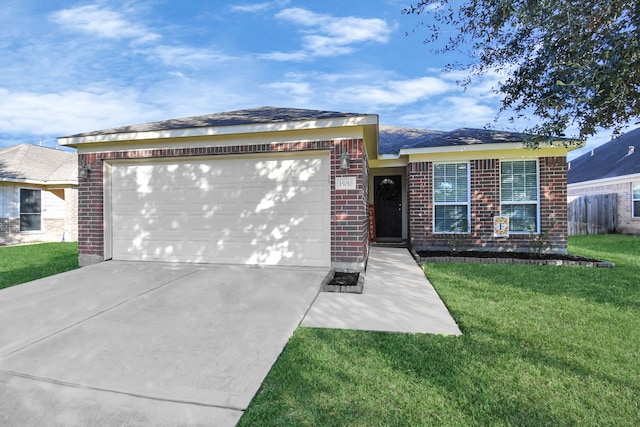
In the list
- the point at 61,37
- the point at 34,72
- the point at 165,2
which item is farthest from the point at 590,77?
the point at 34,72

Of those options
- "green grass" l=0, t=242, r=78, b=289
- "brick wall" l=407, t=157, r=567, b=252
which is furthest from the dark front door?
"green grass" l=0, t=242, r=78, b=289

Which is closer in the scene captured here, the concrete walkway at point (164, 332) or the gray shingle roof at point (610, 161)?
the concrete walkway at point (164, 332)

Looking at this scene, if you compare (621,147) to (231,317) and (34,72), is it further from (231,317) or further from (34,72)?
(34,72)

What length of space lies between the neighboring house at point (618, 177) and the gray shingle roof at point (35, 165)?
76.7 ft

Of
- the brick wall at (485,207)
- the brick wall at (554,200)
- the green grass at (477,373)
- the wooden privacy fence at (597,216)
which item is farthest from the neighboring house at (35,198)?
the wooden privacy fence at (597,216)

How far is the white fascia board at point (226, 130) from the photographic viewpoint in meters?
5.67

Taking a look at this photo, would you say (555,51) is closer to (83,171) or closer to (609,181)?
(83,171)

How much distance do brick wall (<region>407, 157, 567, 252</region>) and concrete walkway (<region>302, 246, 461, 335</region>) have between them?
3.07 metres

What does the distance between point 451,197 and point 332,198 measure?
4.23m

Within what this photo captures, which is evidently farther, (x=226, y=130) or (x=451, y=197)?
(x=451, y=197)

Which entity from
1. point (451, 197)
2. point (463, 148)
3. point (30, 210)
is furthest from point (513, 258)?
point (30, 210)

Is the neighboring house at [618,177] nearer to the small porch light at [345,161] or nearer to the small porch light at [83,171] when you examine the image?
the small porch light at [345,161]

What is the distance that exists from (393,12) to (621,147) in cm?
1889

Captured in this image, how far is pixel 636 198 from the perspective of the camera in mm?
13258
